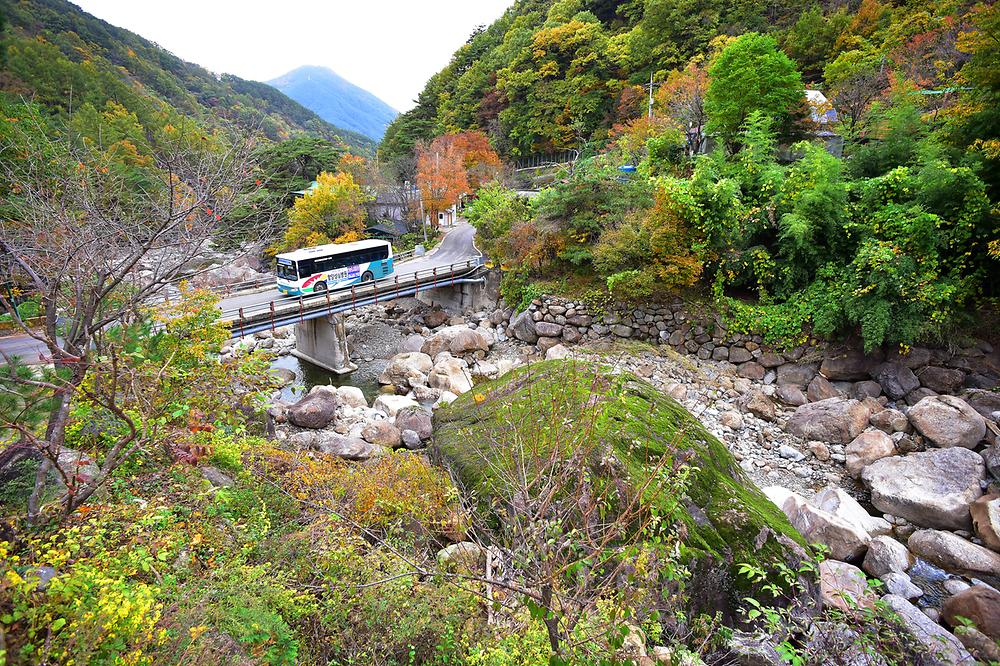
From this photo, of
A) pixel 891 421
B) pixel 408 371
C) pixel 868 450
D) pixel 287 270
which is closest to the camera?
pixel 868 450

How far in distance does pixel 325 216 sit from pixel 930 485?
91.5 feet

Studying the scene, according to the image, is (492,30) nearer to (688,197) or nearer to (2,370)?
(688,197)

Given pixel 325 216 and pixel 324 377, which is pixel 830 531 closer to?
pixel 324 377

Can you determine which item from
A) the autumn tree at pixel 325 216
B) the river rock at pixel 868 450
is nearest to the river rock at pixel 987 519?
the river rock at pixel 868 450

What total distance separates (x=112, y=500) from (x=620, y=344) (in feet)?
43.0

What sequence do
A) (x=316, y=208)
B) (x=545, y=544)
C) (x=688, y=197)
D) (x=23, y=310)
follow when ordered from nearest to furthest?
(x=545, y=544), (x=23, y=310), (x=688, y=197), (x=316, y=208)

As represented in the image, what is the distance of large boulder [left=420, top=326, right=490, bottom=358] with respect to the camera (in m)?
16.8

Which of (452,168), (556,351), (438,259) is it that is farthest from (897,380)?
(452,168)

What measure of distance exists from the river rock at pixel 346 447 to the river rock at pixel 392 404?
112 inches

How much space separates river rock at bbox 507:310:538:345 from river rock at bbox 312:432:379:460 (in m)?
8.82

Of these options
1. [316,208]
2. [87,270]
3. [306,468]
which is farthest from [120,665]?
[316,208]

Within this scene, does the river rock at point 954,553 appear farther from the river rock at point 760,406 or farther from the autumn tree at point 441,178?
the autumn tree at point 441,178

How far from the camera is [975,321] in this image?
10898mm

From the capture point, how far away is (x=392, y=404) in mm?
12320
